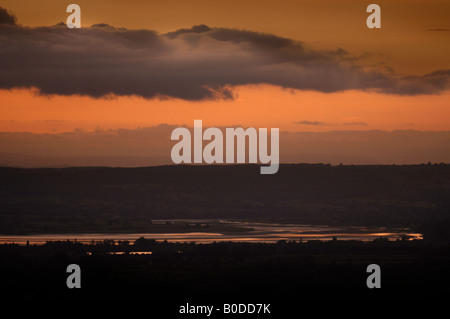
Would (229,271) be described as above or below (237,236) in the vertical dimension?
below

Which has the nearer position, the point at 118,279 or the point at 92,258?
the point at 118,279

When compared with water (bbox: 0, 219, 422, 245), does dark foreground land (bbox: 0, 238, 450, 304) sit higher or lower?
lower

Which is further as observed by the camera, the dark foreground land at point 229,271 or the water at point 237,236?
the water at point 237,236

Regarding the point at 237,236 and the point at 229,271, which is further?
the point at 237,236

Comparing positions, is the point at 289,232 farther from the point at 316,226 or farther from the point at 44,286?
the point at 44,286

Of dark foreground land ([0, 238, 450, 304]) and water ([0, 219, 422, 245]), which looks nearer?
dark foreground land ([0, 238, 450, 304])

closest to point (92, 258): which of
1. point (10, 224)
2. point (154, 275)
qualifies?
point (154, 275)

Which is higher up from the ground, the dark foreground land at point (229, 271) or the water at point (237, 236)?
the water at point (237, 236)

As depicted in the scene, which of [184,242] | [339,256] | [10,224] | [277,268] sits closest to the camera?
[277,268]
